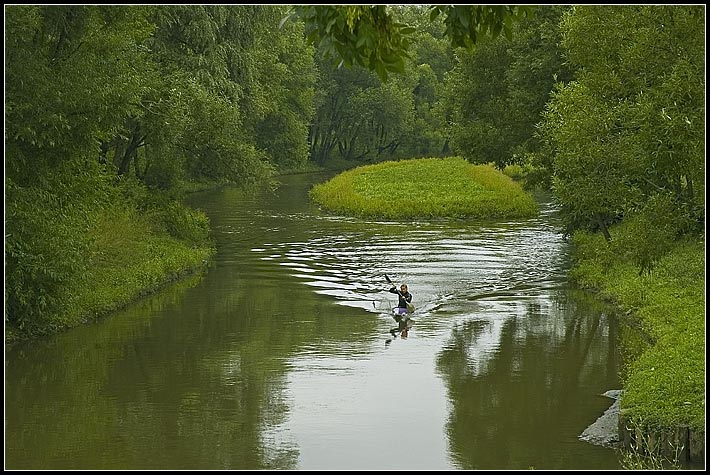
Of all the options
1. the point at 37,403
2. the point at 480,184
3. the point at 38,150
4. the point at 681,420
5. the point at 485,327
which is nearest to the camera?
the point at 681,420

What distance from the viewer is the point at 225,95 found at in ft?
106

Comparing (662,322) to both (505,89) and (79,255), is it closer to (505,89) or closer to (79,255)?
(79,255)

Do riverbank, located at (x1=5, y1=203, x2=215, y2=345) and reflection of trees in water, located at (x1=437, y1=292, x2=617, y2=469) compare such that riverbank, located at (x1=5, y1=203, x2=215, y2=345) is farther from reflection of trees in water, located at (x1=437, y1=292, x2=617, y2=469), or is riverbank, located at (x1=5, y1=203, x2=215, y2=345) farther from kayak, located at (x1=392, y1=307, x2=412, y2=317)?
→ reflection of trees in water, located at (x1=437, y1=292, x2=617, y2=469)

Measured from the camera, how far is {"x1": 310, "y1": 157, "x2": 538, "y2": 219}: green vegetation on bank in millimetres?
43219

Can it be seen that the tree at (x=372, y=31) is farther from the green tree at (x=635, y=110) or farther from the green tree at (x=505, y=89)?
the green tree at (x=505, y=89)

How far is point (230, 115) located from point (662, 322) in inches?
561

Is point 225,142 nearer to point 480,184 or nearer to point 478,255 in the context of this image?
point 478,255

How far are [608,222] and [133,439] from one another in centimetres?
2081

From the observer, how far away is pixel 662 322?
19531mm

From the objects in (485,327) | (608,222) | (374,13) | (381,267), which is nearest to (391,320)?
(485,327)

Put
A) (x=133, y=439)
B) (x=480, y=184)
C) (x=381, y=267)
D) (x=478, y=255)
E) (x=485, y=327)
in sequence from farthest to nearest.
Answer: (x=480, y=184) < (x=478, y=255) < (x=381, y=267) < (x=485, y=327) < (x=133, y=439)

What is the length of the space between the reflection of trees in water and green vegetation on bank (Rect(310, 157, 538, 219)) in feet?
65.6

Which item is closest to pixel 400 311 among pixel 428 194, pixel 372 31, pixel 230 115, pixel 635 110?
pixel 635 110

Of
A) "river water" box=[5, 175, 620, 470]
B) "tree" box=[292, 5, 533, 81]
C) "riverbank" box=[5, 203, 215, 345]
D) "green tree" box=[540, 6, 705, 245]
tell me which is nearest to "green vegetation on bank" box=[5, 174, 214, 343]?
"riverbank" box=[5, 203, 215, 345]
